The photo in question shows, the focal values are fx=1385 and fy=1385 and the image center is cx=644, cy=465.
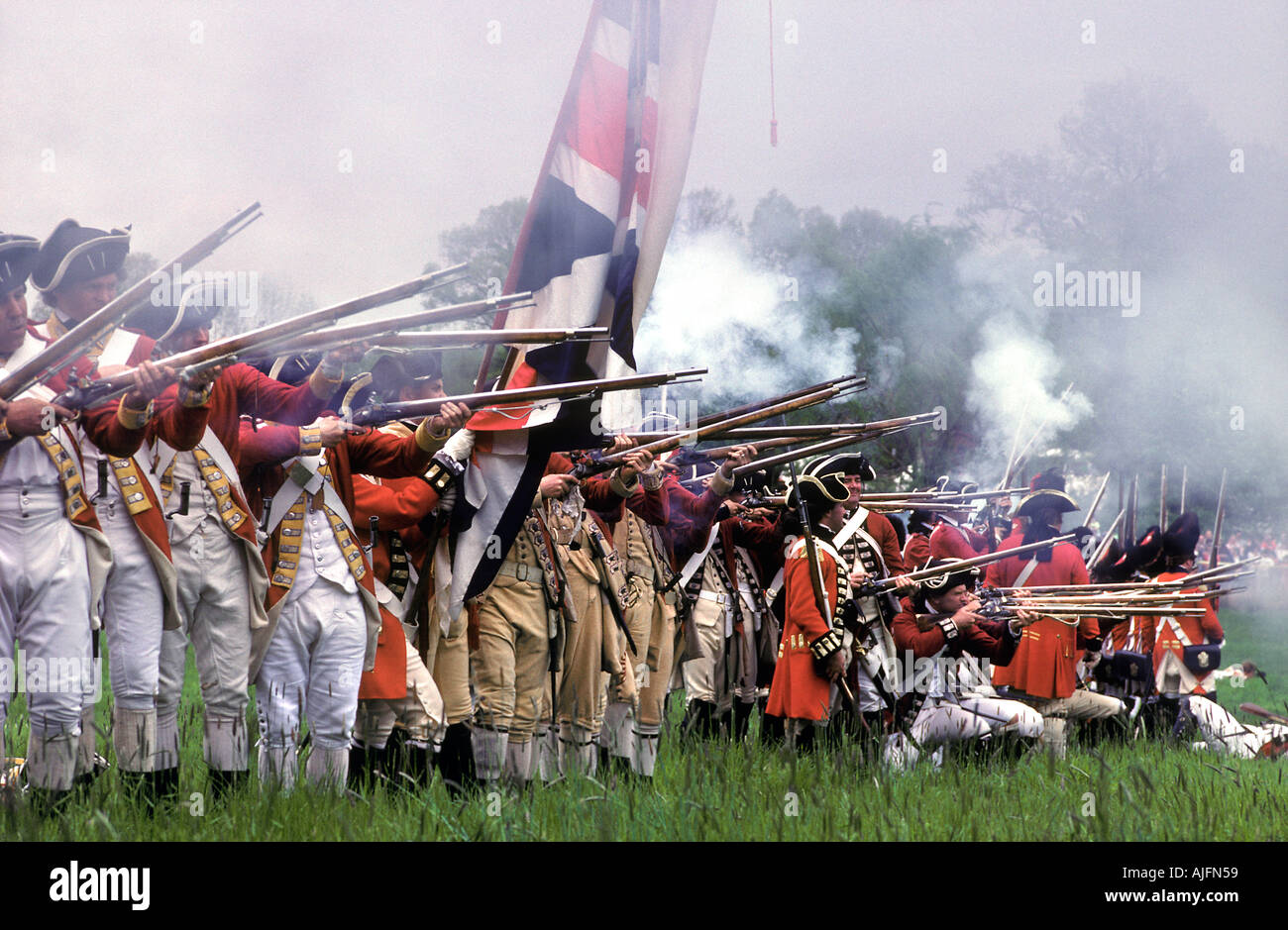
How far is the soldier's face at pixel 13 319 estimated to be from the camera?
4.13m

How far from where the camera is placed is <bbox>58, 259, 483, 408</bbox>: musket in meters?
3.74

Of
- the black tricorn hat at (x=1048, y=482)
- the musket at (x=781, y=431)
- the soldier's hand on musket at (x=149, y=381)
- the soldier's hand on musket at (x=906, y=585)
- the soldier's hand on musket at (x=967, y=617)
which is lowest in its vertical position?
the soldier's hand on musket at (x=967, y=617)

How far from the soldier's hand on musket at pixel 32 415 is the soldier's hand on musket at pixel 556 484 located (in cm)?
241

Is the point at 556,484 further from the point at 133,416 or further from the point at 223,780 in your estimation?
the point at 133,416

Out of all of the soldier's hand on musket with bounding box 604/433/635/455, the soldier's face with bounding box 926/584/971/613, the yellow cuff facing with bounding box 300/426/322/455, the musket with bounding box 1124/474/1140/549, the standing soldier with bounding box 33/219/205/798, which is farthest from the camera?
the musket with bounding box 1124/474/1140/549

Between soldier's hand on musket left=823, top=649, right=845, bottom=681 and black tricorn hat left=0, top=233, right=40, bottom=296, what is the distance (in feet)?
13.1

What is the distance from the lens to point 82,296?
4.35 meters

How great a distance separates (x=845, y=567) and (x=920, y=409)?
8.38 m

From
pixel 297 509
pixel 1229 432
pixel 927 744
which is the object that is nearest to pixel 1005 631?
pixel 927 744

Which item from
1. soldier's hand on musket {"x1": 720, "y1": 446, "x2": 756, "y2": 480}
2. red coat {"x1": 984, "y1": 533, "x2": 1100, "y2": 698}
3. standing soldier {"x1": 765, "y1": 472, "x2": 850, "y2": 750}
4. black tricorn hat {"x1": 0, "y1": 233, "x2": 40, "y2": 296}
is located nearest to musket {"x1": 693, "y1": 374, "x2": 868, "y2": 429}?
soldier's hand on musket {"x1": 720, "y1": 446, "x2": 756, "y2": 480}

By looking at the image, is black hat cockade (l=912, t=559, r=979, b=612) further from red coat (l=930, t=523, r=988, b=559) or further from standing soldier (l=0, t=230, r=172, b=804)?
standing soldier (l=0, t=230, r=172, b=804)

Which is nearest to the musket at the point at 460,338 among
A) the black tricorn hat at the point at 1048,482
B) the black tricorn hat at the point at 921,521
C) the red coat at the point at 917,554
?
the red coat at the point at 917,554

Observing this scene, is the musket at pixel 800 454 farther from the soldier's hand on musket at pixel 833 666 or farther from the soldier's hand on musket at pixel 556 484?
the soldier's hand on musket at pixel 556 484

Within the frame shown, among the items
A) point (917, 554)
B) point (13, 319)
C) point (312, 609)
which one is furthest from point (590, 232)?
point (917, 554)
